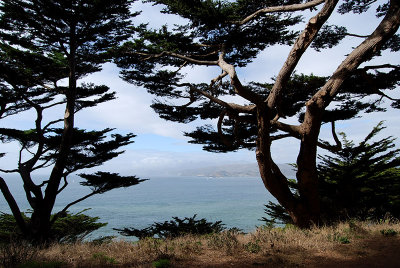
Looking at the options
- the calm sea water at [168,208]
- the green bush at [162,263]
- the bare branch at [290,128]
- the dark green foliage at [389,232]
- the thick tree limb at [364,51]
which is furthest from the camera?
the calm sea water at [168,208]

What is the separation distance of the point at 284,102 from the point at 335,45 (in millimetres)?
1953

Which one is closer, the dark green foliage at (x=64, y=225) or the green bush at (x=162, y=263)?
the green bush at (x=162, y=263)

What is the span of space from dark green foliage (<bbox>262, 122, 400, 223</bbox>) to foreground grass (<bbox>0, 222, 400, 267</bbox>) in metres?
3.26

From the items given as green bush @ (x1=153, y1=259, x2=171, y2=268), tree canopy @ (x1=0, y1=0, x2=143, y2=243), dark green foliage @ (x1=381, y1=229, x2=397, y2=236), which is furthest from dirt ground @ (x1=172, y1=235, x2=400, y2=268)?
tree canopy @ (x1=0, y1=0, x2=143, y2=243)

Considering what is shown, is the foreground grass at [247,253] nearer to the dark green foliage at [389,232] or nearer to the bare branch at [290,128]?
the dark green foliage at [389,232]

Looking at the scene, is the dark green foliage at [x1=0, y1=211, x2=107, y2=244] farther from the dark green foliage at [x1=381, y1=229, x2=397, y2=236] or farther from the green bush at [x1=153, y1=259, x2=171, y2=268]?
the dark green foliage at [x1=381, y1=229, x2=397, y2=236]

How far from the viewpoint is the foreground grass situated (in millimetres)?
3535

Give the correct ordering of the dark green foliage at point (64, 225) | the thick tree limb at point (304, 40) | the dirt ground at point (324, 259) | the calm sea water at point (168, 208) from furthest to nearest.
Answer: the calm sea water at point (168, 208) < the dark green foliage at point (64, 225) < the thick tree limb at point (304, 40) < the dirt ground at point (324, 259)

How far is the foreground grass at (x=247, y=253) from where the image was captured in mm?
3535

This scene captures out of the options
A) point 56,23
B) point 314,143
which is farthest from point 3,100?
point 314,143

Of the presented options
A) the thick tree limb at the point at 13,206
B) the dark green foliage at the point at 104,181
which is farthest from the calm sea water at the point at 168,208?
the thick tree limb at the point at 13,206

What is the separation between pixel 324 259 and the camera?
145 inches

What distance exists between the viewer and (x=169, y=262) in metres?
3.50

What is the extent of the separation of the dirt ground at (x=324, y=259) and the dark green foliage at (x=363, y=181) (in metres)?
3.84
